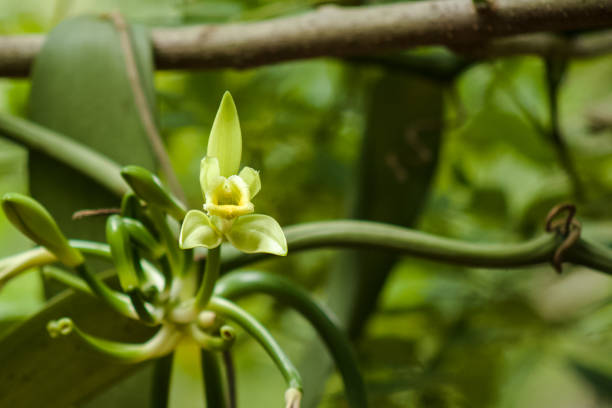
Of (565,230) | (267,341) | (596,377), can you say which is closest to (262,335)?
(267,341)

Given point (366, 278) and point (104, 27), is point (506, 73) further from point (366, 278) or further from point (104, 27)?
point (104, 27)

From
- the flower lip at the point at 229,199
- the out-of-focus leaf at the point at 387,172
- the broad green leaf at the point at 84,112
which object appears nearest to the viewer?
the flower lip at the point at 229,199

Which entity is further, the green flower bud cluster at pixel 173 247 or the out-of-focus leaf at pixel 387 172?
the out-of-focus leaf at pixel 387 172

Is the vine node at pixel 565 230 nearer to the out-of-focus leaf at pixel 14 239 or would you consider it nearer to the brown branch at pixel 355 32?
the brown branch at pixel 355 32

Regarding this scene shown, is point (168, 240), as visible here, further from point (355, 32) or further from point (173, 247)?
point (355, 32)

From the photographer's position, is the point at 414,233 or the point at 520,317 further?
the point at 520,317

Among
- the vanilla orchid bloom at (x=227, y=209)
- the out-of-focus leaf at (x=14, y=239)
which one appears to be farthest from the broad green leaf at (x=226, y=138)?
the out-of-focus leaf at (x=14, y=239)

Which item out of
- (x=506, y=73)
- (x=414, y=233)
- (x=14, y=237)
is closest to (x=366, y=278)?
(x=414, y=233)

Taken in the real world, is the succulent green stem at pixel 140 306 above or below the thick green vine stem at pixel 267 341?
above
